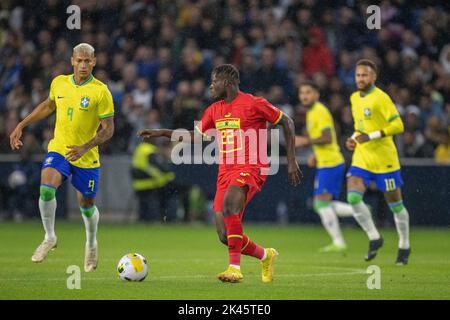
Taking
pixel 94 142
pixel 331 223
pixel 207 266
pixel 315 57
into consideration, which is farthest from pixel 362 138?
pixel 315 57

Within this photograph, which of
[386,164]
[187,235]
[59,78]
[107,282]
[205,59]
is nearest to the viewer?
[107,282]

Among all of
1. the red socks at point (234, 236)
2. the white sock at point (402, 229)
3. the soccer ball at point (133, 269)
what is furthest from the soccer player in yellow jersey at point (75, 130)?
the white sock at point (402, 229)

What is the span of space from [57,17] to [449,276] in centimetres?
1383

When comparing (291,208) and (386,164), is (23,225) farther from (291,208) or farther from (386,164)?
(386,164)

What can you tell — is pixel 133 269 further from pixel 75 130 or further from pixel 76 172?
pixel 75 130

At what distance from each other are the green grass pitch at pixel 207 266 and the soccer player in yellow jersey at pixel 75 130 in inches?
31.1

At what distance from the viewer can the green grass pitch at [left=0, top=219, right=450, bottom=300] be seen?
32.0 feet

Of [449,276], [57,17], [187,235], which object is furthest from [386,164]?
[57,17]

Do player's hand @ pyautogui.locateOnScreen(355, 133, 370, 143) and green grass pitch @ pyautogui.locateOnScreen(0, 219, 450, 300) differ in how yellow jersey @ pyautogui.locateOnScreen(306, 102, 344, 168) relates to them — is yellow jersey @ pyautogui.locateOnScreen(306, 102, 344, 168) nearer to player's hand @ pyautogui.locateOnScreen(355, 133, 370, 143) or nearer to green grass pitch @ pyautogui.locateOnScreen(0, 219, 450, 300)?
green grass pitch @ pyautogui.locateOnScreen(0, 219, 450, 300)

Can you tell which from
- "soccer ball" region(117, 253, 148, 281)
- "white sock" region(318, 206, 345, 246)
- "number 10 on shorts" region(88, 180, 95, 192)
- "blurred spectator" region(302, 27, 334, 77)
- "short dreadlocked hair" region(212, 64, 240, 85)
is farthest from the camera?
"blurred spectator" region(302, 27, 334, 77)

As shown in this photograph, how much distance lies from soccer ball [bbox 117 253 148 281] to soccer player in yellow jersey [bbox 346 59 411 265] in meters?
4.02

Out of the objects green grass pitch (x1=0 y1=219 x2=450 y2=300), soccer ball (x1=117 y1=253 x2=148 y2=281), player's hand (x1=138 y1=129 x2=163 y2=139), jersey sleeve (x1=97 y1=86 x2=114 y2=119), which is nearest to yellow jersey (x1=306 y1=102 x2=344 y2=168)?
green grass pitch (x1=0 y1=219 x2=450 y2=300)

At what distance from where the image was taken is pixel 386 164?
1383 centimetres

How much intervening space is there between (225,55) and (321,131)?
6.29 m
